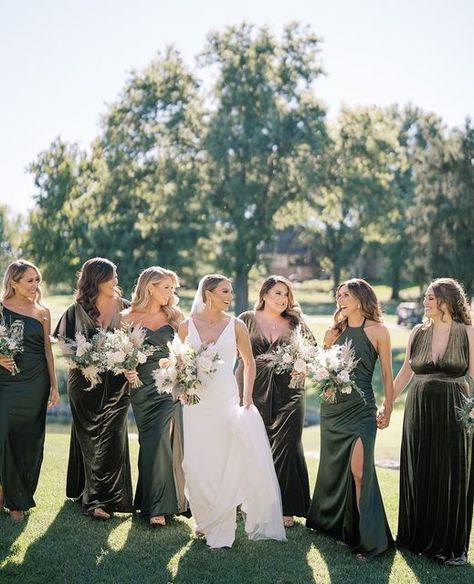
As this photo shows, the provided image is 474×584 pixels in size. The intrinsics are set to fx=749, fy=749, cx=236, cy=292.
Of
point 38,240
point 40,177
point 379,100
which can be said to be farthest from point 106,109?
point 379,100

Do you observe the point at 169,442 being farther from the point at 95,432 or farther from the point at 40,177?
the point at 40,177

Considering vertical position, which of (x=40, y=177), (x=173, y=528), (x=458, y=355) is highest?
(x=40, y=177)

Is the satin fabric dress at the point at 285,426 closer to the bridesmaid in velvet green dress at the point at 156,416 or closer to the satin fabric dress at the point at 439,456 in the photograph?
the bridesmaid in velvet green dress at the point at 156,416

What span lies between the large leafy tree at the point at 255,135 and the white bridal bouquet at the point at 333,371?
98.2 ft

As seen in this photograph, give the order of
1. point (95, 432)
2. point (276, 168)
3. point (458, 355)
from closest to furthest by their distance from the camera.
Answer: point (458, 355) → point (95, 432) → point (276, 168)

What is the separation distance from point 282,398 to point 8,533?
3.19m

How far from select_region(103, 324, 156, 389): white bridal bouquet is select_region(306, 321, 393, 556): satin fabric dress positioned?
194 centimetres

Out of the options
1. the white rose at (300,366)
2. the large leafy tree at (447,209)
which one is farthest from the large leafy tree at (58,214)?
the white rose at (300,366)

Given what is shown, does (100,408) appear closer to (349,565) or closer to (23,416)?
(23,416)

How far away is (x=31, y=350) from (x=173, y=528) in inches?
96.4

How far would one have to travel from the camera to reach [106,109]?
4066 centimetres

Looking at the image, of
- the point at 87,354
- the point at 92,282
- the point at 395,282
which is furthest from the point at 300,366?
the point at 395,282

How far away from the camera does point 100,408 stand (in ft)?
27.3

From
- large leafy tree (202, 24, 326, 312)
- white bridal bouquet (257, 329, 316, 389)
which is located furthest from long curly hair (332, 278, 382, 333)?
large leafy tree (202, 24, 326, 312)
